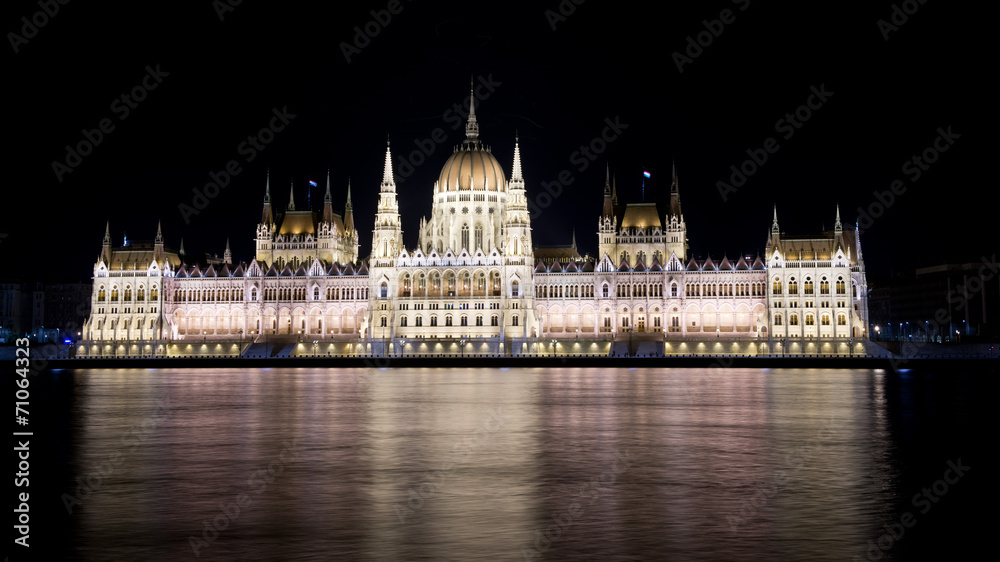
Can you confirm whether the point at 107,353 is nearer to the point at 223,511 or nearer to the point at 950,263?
the point at 223,511

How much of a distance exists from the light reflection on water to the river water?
0.29 feet

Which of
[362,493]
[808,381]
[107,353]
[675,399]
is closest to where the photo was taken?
[362,493]

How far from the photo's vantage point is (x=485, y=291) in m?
119

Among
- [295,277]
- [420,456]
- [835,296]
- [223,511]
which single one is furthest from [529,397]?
[295,277]

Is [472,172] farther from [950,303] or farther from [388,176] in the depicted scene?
[950,303]

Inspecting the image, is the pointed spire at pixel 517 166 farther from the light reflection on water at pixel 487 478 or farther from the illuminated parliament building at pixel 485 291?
the light reflection on water at pixel 487 478

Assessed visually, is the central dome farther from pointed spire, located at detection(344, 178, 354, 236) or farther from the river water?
the river water

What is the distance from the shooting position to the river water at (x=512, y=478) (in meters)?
20.3

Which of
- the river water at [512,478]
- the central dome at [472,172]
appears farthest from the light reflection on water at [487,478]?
the central dome at [472,172]

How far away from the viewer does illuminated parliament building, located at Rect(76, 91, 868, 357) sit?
115m

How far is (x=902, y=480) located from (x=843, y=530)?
7.52m

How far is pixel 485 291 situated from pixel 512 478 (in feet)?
299

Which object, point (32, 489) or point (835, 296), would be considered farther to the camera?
point (835, 296)

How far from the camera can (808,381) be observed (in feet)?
242
